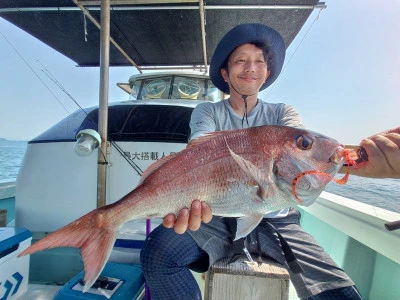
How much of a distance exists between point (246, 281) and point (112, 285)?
3.60ft

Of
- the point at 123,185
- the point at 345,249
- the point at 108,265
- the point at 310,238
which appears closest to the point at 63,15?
the point at 123,185

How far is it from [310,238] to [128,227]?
1985 millimetres

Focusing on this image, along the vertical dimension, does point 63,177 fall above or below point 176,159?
below

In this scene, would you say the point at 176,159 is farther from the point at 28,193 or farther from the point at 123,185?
the point at 28,193

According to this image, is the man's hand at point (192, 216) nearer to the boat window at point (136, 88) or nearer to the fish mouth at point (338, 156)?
the fish mouth at point (338, 156)

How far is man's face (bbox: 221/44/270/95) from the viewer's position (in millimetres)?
2172

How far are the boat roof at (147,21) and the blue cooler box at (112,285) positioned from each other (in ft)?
9.93

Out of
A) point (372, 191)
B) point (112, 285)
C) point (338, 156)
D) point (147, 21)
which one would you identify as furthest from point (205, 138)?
A: point (372, 191)

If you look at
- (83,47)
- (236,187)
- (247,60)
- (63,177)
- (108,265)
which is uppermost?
(83,47)

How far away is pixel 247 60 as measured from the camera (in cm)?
220

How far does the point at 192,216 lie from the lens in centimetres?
150

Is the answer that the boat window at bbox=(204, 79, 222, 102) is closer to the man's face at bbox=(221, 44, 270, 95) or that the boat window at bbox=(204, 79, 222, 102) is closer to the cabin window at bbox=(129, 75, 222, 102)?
the cabin window at bbox=(129, 75, 222, 102)

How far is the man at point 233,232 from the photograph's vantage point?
169cm

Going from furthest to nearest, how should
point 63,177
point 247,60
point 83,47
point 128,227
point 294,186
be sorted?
point 83,47
point 63,177
point 128,227
point 247,60
point 294,186
